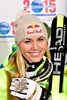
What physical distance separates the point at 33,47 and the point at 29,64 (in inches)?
3.2

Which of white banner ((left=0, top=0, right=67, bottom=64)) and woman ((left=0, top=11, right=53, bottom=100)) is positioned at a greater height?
white banner ((left=0, top=0, right=67, bottom=64))

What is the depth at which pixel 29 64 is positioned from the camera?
1105 mm

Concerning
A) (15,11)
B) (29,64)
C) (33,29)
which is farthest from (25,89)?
(15,11)

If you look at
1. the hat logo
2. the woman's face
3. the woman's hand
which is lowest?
the woman's hand

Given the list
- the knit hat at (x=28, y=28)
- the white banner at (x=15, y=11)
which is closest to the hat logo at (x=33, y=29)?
the knit hat at (x=28, y=28)

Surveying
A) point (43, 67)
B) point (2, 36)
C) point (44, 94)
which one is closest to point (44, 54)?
point (43, 67)

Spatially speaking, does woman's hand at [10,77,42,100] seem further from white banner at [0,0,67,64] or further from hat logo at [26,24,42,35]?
white banner at [0,0,67,64]

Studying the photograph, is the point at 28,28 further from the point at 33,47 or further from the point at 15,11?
the point at 15,11

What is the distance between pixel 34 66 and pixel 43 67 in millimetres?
40

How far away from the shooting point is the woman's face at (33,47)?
3.49 feet

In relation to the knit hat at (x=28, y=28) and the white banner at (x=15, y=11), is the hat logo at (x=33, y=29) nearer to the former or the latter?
the knit hat at (x=28, y=28)

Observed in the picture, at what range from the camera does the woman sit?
1.05 metres

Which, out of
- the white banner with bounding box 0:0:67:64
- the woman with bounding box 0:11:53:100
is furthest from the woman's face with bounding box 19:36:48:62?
the white banner with bounding box 0:0:67:64

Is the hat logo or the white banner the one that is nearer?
the hat logo
